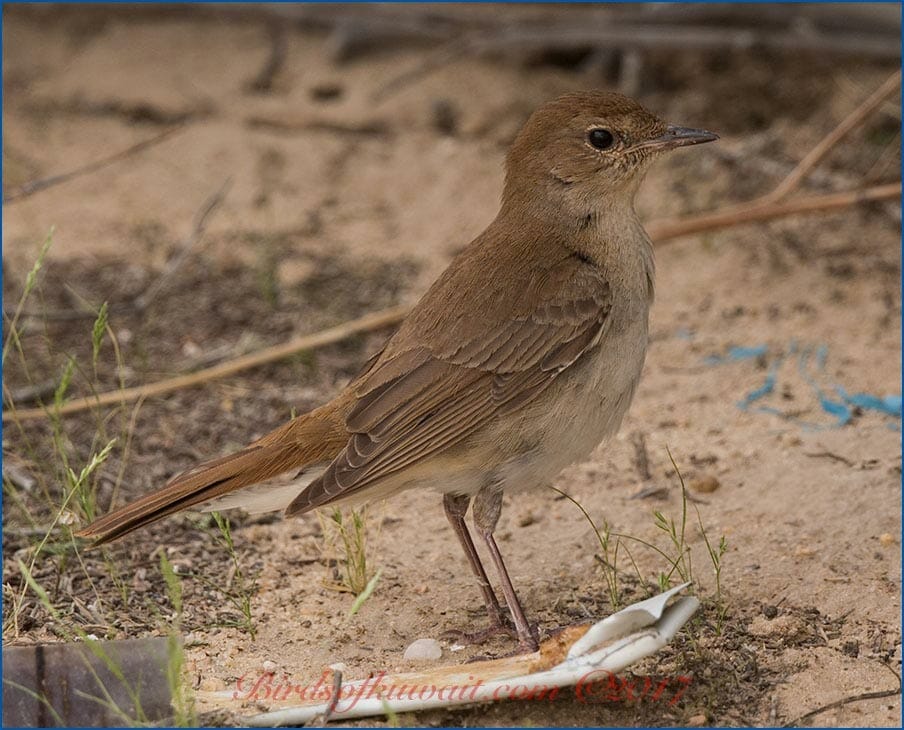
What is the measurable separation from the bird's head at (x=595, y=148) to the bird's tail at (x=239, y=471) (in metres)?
1.18

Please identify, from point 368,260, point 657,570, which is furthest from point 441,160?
point 657,570

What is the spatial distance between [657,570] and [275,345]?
2.89 m

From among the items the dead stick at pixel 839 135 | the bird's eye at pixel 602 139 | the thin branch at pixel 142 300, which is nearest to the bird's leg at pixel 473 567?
the bird's eye at pixel 602 139

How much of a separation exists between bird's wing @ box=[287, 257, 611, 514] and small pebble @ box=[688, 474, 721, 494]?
1.24 metres

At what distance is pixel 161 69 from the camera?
9867mm

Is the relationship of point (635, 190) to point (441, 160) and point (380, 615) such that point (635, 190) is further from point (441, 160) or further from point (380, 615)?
point (441, 160)

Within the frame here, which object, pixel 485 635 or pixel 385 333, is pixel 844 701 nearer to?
pixel 485 635

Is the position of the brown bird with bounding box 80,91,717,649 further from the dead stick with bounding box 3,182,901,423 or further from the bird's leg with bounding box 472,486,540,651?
the dead stick with bounding box 3,182,901,423

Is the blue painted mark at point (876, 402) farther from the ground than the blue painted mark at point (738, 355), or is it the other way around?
the blue painted mark at point (738, 355)

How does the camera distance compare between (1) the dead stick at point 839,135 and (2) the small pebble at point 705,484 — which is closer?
(2) the small pebble at point 705,484

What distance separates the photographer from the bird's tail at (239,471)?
4.35 m

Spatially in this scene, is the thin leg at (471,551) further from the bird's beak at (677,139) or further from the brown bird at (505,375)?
the bird's beak at (677,139)

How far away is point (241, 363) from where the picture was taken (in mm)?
6555

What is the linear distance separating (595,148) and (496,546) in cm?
150
